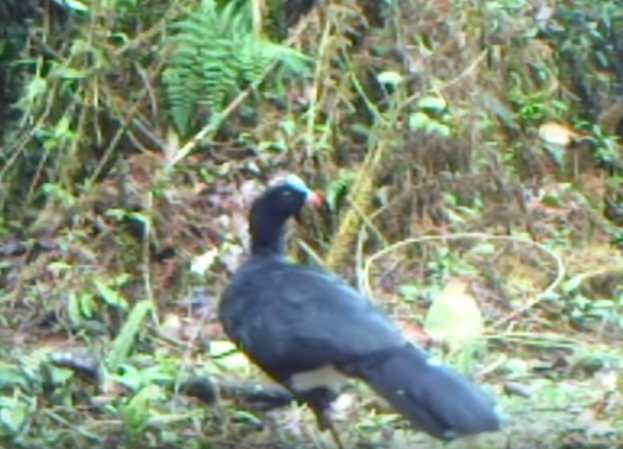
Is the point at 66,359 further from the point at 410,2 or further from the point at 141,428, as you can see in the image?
the point at 410,2

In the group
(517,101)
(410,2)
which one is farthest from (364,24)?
(517,101)

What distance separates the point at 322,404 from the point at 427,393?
787 millimetres

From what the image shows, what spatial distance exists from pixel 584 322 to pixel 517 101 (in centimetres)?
202

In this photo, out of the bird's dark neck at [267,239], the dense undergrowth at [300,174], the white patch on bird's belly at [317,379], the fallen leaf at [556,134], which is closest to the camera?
the white patch on bird's belly at [317,379]

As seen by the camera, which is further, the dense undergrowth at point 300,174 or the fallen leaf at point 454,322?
the dense undergrowth at point 300,174

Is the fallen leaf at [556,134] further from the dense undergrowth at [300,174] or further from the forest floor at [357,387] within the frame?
the forest floor at [357,387]

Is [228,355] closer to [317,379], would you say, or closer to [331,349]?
[317,379]

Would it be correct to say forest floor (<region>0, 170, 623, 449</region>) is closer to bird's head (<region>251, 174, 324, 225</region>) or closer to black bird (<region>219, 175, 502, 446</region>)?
black bird (<region>219, 175, 502, 446</region>)

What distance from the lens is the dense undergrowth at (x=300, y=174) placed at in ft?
28.1

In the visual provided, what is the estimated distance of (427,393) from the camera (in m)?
6.25

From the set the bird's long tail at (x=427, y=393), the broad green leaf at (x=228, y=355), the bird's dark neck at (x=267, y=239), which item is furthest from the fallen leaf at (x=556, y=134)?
the bird's long tail at (x=427, y=393)

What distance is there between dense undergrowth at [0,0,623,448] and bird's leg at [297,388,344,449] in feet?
3.16

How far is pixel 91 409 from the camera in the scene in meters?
7.46

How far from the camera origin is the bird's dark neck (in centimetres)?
→ 757
